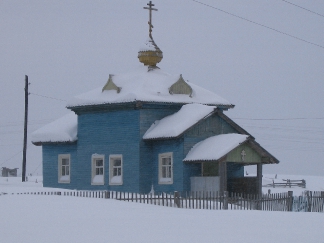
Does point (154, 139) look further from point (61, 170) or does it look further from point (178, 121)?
point (61, 170)

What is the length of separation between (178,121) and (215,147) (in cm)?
253

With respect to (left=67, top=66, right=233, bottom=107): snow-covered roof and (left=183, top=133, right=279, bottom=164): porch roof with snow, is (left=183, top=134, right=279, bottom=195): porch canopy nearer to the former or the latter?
(left=183, top=133, right=279, bottom=164): porch roof with snow

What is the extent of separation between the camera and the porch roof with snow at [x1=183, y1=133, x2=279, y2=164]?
3319 cm

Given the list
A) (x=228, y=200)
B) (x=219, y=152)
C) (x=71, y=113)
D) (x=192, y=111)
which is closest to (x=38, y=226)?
(x=228, y=200)

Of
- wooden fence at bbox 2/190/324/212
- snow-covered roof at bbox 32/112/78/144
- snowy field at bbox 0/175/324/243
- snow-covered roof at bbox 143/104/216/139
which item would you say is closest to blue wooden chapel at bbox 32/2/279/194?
snow-covered roof at bbox 143/104/216/139

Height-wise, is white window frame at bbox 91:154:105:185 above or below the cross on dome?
below

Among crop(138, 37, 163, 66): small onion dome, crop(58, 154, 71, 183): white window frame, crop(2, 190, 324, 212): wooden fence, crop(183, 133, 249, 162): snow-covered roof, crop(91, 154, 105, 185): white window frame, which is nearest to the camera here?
crop(2, 190, 324, 212): wooden fence

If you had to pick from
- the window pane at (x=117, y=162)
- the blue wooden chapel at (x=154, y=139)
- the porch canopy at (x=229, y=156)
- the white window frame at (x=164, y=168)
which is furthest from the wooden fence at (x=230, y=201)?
the window pane at (x=117, y=162)

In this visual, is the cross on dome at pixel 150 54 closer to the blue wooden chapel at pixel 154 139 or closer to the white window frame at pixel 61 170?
the blue wooden chapel at pixel 154 139

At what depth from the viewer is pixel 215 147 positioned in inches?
1331

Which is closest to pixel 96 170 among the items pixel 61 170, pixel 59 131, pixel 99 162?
pixel 99 162

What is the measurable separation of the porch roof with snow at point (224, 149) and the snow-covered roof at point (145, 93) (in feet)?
11.6

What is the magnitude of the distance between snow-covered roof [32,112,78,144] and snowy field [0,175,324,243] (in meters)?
15.0

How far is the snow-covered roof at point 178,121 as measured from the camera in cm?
3444
